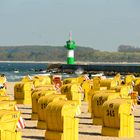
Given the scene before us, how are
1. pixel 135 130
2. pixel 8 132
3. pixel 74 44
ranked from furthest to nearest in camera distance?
pixel 74 44 < pixel 135 130 < pixel 8 132

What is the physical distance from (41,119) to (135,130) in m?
3.30

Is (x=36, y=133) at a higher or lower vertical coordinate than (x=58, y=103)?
lower

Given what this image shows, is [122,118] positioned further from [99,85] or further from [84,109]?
[99,85]

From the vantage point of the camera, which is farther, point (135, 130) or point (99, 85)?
point (99, 85)

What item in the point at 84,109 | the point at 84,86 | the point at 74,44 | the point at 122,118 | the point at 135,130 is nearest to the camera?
the point at 122,118

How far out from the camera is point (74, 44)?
106 m

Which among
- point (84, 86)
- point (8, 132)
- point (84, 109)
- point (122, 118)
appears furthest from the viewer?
point (84, 86)

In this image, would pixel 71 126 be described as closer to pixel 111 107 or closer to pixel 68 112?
pixel 68 112

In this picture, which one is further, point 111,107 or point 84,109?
point 84,109

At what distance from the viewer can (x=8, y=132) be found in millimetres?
12719

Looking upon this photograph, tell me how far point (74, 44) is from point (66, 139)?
9167 centimetres

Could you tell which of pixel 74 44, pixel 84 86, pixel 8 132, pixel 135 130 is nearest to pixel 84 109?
pixel 84 86

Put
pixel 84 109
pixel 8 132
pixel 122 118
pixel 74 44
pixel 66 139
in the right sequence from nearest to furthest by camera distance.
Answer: pixel 8 132, pixel 66 139, pixel 122 118, pixel 84 109, pixel 74 44

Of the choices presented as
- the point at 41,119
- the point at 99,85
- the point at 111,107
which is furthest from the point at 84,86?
the point at 111,107
